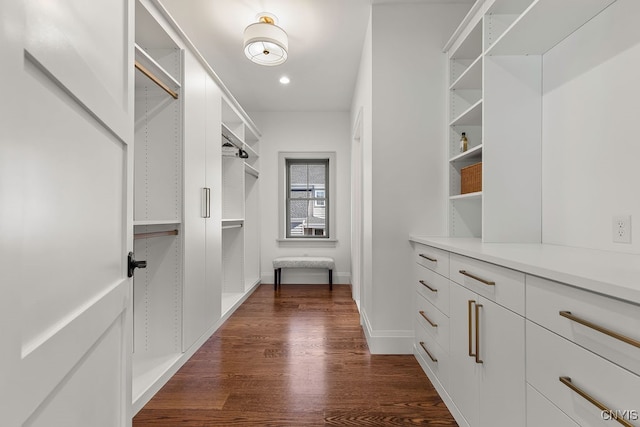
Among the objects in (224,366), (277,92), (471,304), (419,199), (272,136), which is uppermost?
(277,92)

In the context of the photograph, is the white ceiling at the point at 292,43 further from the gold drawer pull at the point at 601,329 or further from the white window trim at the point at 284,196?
the gold drawer pull at the point at 601,329

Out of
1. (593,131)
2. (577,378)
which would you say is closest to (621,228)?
(593,131)

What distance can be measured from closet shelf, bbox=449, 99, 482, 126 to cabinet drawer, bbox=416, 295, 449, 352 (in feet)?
4.32

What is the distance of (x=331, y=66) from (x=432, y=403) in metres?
3.30

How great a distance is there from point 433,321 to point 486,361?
2.27 ft

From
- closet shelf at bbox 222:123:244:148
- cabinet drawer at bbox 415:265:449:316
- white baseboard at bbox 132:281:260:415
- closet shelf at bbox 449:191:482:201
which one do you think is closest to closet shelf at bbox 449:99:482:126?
closet shelf at bbox 449:191:482:201

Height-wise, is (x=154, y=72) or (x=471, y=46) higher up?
(x=471, y=46)

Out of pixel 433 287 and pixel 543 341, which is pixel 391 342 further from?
pixel 543 341

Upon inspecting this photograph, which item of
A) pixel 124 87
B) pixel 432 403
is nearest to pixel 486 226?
pixel 432 403

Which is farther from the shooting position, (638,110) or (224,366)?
(224,366)

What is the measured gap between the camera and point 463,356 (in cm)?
155

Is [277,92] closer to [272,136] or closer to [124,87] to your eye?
[272,136]

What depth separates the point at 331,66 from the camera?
3.58 meters

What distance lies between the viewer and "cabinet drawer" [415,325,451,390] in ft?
5.85
